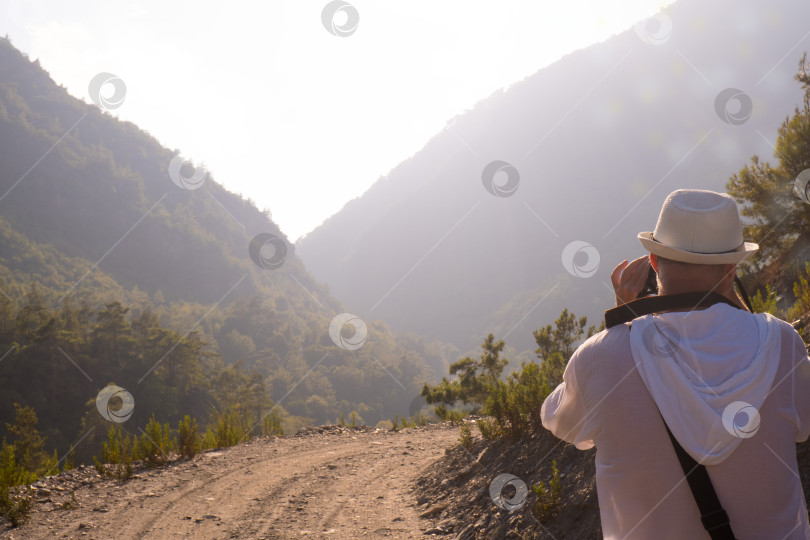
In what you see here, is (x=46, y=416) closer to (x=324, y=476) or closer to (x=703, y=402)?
(x=324, y=476)

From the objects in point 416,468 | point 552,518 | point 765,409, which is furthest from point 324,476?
point 765,409

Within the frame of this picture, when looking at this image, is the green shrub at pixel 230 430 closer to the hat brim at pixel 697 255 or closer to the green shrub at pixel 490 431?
the green shrub at pixel 490 431

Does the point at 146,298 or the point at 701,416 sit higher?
Answer: the point at 146,298

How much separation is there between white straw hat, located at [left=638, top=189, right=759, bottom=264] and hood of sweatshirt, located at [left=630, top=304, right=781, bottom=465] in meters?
0.17

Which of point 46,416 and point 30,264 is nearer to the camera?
point 46,416

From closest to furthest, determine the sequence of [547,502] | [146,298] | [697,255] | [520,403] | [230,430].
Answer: [697,255]
[547,502]
[520,403]
[230,430]
[146,298]

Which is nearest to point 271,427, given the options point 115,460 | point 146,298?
point 115,460

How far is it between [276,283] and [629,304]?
526ft

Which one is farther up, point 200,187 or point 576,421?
point 200,187

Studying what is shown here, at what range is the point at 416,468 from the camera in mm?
6453

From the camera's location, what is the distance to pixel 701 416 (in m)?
1.31

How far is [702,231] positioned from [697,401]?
20.2 inches

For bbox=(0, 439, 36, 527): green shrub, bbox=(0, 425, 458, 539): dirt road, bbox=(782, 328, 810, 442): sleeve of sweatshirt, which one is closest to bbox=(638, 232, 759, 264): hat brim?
bbox=(782, 328, 810, 442): sleeve of sweatshirt

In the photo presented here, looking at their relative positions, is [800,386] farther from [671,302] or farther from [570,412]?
[570,412]
